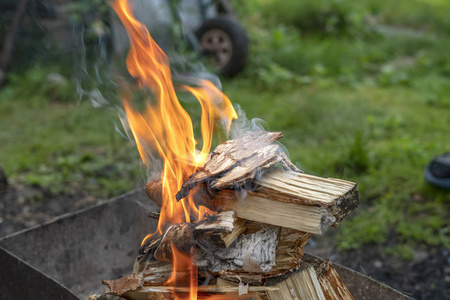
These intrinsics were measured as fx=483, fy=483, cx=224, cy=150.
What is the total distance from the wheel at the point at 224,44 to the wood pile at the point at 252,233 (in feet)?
15.4

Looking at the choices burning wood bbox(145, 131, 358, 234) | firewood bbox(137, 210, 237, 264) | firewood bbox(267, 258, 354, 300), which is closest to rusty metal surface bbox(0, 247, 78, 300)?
firewood bbox(137, 210, 237, 264)

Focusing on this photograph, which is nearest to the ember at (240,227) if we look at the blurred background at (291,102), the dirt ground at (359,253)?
the blurred background at (291,102)

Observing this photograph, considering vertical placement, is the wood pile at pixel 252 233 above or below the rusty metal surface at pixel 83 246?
above

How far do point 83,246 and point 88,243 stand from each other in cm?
3

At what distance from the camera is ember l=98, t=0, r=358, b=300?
65.3 inches

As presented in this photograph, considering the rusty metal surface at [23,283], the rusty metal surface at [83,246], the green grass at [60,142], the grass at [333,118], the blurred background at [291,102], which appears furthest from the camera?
the green grass at [60,142]

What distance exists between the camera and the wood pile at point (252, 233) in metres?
1.65

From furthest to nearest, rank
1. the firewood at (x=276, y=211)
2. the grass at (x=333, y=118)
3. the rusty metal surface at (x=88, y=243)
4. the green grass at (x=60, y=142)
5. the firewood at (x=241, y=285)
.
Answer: the green grass at (x=60, y=142), the grass at (x=333, y=118), the rusty metal surface at (x=88, y=243), the firewood at (x=241, y=285), the firewood at (x=276, y=211)

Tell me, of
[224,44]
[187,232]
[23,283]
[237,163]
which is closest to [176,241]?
[187,232]

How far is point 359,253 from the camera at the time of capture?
3264 mm

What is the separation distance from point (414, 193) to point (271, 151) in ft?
7.91

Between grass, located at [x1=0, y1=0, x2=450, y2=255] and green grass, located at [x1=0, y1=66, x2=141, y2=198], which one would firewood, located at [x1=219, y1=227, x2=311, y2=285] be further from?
green grass, located at [x1=0, y1=66, x2=141, y2=198]

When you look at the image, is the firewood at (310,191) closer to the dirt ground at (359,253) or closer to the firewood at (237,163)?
the firewood at (237,163)

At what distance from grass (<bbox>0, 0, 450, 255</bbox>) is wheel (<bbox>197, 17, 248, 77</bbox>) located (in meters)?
0.28
